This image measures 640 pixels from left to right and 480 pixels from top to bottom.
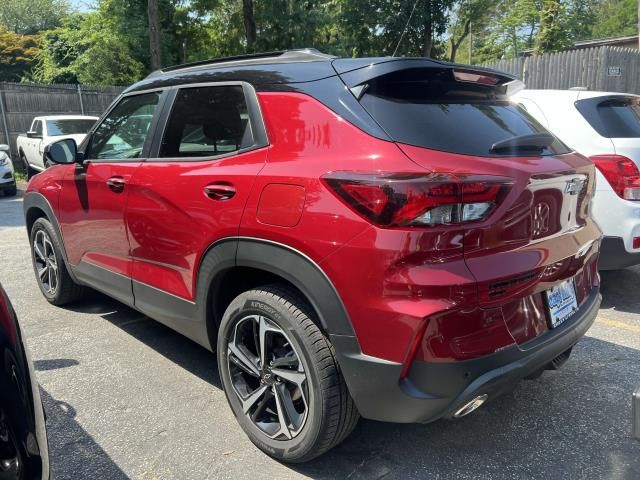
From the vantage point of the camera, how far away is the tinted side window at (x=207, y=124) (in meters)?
→ 2.75

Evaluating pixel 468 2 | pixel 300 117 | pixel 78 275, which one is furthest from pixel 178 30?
pixel 300 117

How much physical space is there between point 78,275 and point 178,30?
23285mm

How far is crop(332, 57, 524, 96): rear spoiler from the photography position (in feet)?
7.69

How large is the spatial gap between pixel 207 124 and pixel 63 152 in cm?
160

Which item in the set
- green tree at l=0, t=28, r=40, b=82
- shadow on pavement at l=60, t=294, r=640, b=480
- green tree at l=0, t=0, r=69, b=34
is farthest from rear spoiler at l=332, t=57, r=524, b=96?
green tree at l=0, t=0, r=69, b=34

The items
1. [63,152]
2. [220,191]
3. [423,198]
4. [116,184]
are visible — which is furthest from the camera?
[63,152]

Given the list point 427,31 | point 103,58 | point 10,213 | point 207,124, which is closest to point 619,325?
point 207,124

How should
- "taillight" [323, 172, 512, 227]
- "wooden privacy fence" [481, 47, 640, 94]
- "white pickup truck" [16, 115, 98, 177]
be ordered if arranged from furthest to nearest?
"white pickup truck" [16, 115, 98, 177] < "wooden privacy fence" [481, 47, 640, 94] < "taillight" [323, 172, 512, 227]

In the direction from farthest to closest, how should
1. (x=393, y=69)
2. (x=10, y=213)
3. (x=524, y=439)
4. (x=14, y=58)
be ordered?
1. (x=14, y=58)
2. (x=10, y=213)
3. (x=524, y=439)
4. (x=393, y=69)

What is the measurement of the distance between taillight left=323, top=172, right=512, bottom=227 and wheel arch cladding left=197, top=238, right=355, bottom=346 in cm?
35

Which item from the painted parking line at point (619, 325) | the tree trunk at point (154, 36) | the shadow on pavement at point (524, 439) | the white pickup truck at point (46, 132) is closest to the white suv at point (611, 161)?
the painted parking line at point (619, 325)

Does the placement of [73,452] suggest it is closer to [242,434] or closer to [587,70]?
[242,434]

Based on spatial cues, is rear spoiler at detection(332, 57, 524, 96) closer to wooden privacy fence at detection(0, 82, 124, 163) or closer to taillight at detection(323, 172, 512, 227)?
taillight at detection(323, 172, 512, 227)

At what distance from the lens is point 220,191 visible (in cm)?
262
